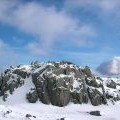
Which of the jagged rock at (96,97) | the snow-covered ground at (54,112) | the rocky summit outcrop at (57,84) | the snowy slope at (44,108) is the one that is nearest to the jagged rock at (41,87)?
the rocky summit outcrop at (57,84)

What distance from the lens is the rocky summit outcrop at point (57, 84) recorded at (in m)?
84.6

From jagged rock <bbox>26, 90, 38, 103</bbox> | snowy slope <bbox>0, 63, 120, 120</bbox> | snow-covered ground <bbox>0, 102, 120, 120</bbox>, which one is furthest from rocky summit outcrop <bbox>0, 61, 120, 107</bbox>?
snow-covered ground <bbox>0, 102, 120, 120</bbox>

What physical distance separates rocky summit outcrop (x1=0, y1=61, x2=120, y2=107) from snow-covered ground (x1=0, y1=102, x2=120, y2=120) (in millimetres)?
2574

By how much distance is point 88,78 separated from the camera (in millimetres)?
93250

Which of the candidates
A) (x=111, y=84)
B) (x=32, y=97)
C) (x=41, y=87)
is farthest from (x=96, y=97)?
Result: (x=32, y=97)

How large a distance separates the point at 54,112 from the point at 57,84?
12.7 m

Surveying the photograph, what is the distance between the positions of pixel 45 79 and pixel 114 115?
76.1 ft

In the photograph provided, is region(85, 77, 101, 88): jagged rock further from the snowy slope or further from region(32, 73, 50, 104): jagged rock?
region(32, 73, 50, 104): jagged rock

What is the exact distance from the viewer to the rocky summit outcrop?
84625 millimetres

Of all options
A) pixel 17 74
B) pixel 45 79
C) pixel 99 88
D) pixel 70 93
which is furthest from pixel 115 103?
pixel 17 74

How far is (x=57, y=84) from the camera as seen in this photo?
85.7 m

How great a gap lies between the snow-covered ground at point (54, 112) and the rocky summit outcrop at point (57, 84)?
2.57 metres

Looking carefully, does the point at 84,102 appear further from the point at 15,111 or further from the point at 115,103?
the point at 15,111

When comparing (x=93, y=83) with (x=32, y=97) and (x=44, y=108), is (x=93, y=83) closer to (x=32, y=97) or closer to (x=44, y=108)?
(x=32, y=97)
